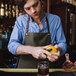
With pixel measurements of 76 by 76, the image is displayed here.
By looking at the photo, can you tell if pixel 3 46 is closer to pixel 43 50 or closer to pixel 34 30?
pixel 34 30

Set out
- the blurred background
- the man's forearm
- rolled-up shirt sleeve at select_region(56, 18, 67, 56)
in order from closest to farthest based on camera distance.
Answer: the man's forearm
rolled-up shirt sleeve at select_region(56, 18, 67, 56)
the blurred background

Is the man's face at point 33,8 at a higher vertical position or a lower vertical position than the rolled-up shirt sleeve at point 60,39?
higher

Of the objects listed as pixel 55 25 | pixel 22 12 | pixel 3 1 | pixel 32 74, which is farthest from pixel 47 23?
pixel 3 1

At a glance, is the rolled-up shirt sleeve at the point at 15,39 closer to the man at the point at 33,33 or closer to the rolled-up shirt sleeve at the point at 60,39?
the man at the point at 33,33

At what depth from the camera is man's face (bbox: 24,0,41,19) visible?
1585 mm

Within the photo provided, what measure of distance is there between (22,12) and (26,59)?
540mm

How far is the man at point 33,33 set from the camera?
151 cm

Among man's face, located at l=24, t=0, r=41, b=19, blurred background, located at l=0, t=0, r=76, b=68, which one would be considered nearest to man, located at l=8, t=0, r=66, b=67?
man's face, located at l=24, t=0, r=41, b=19

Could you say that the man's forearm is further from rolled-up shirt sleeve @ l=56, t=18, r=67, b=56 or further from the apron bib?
rolled-up shirt sleeve @ l=56, t=18, r=67, b=56

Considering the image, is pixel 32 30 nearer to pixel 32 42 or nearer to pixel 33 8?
pixel 32 42

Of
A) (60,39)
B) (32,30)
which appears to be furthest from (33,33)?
(60,39)

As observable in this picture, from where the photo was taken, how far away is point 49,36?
157cm

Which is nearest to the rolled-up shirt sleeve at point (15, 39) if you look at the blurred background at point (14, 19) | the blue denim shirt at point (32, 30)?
the blue denim shirt at point (32, 30)

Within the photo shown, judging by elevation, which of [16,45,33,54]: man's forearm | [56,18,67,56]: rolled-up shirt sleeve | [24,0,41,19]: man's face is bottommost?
[16,45,33,54]: man's forearm
